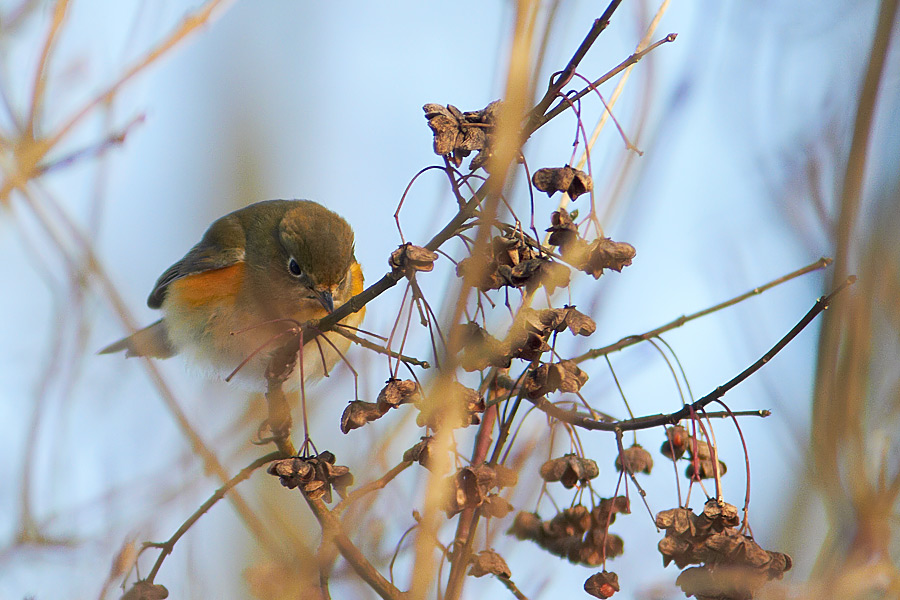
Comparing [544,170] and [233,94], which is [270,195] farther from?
[544,170]

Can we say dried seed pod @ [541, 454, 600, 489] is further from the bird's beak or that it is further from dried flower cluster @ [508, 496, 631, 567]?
the bird's beak

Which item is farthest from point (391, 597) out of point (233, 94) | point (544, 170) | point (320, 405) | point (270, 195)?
point (233, 94)

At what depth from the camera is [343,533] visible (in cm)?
197

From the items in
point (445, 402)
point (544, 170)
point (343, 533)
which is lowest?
point (343, 533)

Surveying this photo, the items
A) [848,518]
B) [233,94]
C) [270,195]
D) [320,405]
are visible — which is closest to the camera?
[848,518]

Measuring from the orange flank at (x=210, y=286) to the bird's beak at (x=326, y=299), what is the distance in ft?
2.03

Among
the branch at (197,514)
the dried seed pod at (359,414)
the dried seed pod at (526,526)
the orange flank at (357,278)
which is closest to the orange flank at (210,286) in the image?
the orange flank at (357,278)

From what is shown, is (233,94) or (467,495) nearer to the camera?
(467,495)

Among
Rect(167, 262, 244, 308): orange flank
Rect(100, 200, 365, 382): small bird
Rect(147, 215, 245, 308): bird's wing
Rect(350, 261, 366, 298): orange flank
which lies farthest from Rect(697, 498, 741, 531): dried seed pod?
Rect(147, 215, 245, 308): bird's wing

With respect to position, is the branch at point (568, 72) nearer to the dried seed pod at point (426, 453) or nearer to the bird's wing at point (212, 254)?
the dried seed pod at point (426, 453)

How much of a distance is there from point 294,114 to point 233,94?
0.73 m

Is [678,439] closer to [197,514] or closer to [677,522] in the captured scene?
[677,522]

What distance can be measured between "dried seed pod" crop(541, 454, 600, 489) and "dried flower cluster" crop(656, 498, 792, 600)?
24cm

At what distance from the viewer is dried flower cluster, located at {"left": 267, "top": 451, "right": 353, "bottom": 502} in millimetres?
1903
